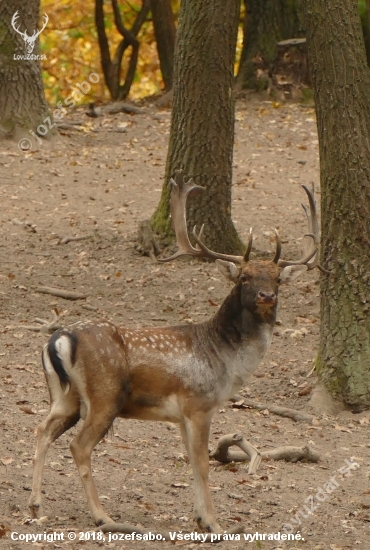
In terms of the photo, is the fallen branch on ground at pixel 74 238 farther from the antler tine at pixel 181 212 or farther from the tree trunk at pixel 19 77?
the antler tine at pixel 181 212

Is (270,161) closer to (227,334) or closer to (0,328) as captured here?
(0,328)

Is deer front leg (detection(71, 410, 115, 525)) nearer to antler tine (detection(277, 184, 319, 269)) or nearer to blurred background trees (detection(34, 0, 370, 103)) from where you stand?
antler tine (detection(277, 184, 319, 269))

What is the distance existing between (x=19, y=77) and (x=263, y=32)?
6.03 meters

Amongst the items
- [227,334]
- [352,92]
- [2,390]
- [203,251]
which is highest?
[352,92]

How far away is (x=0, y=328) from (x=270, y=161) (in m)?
8.24

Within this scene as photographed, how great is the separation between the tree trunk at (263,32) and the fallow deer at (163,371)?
46.4 ft

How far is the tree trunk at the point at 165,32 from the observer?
21.9m

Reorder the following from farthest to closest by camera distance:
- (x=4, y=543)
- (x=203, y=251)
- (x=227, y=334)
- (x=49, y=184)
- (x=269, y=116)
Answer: (x=269, y=116), (x=49, y=184), (x=203, y=251), (x=227, y=334), (x=4, y=543)

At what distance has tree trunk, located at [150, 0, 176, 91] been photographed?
2192cm

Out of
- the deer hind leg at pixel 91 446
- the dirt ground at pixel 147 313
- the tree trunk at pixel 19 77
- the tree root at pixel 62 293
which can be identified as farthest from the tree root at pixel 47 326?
the tree trunk at pixel 19 77

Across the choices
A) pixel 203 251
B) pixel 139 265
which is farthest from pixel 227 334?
pixel 139 265

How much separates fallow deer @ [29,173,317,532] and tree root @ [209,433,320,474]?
746mm

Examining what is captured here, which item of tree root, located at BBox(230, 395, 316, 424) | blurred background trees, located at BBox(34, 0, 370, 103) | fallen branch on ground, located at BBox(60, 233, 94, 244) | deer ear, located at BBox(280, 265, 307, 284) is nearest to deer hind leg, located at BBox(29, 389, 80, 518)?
deer ear, located at BBox(280, 265, 307, 284)

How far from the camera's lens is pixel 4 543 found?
18.4 feet
